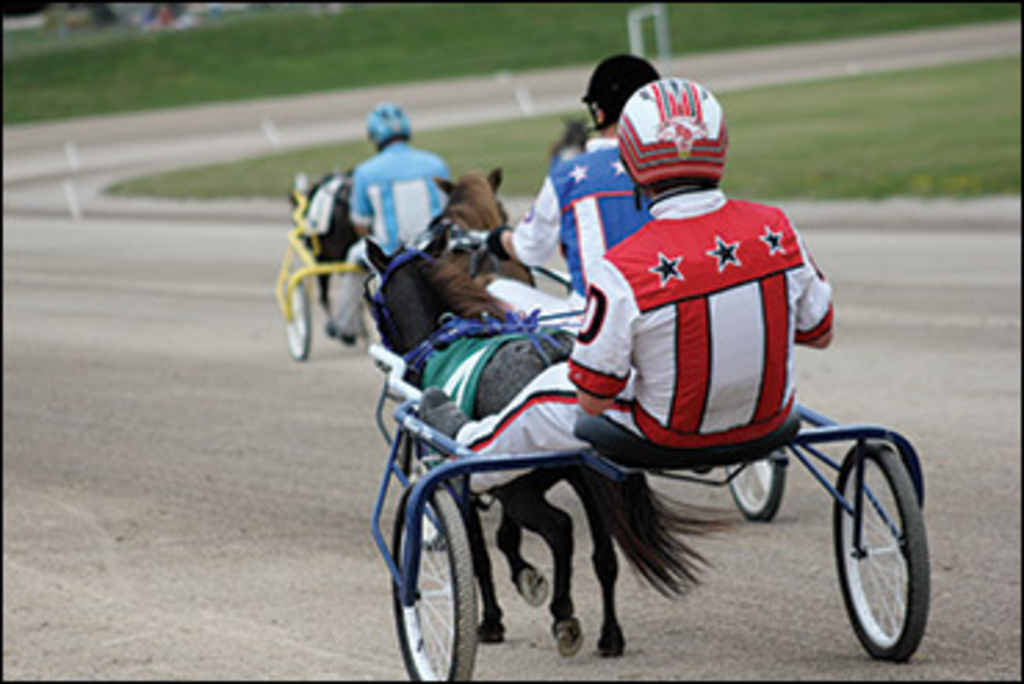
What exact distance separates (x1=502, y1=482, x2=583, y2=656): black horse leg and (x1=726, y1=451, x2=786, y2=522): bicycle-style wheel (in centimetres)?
743

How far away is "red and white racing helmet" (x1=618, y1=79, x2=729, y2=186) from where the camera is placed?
335 centimetres

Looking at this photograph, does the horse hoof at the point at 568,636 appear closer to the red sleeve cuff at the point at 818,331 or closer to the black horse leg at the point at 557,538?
the black horse leg at the point at 557,538

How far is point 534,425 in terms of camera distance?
12.5 feet

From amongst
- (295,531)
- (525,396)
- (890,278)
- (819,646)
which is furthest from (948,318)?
(525,396)

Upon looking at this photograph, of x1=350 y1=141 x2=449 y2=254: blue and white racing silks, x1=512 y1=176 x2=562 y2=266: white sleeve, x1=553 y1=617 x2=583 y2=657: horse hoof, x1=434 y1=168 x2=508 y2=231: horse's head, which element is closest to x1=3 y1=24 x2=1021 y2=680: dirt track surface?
x1=350 y1=141 x2=449 y2=254: blue and white racing silks

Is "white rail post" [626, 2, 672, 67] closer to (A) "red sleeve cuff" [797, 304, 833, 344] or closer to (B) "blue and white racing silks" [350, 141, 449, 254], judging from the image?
(B) "blue and white racing silks" [350, 141, 449, 254]

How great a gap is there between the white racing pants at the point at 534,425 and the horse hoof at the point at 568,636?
1.09ft

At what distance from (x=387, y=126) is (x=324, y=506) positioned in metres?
3.64

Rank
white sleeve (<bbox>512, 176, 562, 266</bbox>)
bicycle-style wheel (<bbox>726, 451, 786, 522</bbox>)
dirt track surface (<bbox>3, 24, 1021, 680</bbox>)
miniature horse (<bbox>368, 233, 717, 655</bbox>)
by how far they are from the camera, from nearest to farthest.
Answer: miniature horse (<bbox>368, 233, 717, 655</bbox>) → white sleeve (<bbox>512, 176, 562, 266</bbox>) → dirt track surface (<bbox>3, 24, 1021, 680</bbox>) → bicycle-style wheel (<bbox>726, 451, 786, 522</bbox>)

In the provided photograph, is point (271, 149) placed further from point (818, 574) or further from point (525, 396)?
point (525, 396)

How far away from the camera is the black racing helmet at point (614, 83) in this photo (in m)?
3.82

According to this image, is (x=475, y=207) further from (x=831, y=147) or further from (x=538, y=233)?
(x=831, y=147)

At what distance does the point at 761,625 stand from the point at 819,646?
0.53 meters

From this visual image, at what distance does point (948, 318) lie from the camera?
19.5 metres
